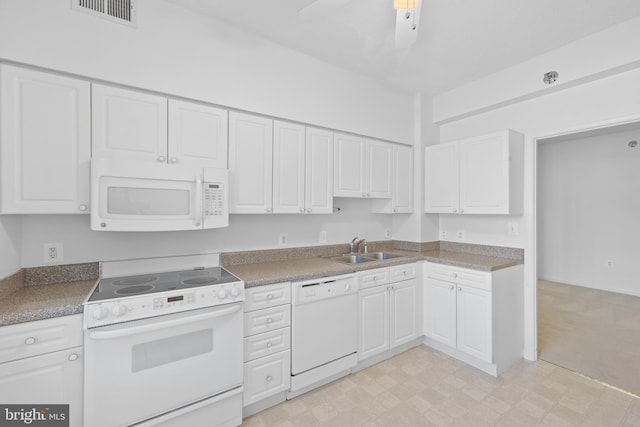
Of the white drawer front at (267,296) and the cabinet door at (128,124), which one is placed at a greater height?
the cabinet door at (128,124)

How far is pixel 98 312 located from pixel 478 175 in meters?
3.26

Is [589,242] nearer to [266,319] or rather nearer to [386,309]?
[386,309]

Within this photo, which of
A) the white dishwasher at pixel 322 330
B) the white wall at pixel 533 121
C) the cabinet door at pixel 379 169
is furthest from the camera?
the cabinet door at pixel 379 169

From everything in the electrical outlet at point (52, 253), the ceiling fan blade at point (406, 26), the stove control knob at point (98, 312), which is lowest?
the stove control knob at point (98, 312)

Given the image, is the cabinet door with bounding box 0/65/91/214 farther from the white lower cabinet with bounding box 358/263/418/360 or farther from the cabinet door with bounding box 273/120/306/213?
the white lower cabinet with bounding box 358/263/418/360

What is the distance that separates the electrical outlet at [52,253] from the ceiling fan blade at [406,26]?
8.46 feet

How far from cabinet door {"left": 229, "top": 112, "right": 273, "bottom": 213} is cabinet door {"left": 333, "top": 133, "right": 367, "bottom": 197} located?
28.4 inches

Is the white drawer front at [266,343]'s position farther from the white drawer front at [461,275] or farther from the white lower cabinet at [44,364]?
the white drawer front at [461,275]

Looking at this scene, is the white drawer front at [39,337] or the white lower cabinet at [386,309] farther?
the white lower cabinet at [386,309]

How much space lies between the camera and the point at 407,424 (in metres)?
1.93

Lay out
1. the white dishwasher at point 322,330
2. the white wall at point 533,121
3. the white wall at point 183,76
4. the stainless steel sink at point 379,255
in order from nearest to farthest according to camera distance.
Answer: the white wall at point 183,76
the white dishwasher at point 322,330
the white wall at point 533,121
the stainless steel sink at point 379,255

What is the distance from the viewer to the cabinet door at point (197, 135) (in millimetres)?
2016

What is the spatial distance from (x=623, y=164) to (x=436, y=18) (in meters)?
4.82

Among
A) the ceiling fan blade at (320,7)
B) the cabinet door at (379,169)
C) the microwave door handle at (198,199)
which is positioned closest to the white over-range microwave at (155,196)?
the microwave door handle at (198,199)
